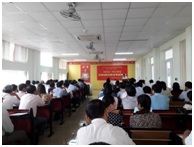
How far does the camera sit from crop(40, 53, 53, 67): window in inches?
418

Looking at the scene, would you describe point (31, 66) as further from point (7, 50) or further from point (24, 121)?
point (24, 121)

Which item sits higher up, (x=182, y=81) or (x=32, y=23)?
(x=32, y=23)

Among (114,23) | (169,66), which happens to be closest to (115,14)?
(114,23)

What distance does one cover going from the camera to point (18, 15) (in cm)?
391

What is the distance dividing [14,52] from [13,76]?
99 cm

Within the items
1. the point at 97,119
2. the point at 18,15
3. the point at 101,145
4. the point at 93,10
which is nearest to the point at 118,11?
the point at 93,10

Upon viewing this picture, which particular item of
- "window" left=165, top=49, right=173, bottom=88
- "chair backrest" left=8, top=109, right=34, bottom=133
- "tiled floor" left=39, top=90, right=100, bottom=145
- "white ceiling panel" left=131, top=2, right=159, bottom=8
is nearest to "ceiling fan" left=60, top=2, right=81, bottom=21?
"white ceiling panel" left=131, top=2, right=159, bottom=8

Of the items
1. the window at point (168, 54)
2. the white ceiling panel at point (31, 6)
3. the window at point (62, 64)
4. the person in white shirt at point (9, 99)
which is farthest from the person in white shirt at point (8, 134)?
the window at point (62, 64)

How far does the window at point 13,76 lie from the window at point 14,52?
1.70 ft

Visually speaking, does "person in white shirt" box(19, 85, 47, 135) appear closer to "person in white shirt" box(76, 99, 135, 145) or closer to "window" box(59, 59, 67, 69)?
"person in white shirt" box(76, 99, 135, 145)

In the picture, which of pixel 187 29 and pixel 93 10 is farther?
pixel 187 29

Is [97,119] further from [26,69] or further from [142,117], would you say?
[26,69]

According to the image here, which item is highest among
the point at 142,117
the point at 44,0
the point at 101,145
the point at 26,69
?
the point at 44,0

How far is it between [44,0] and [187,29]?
3.99m
